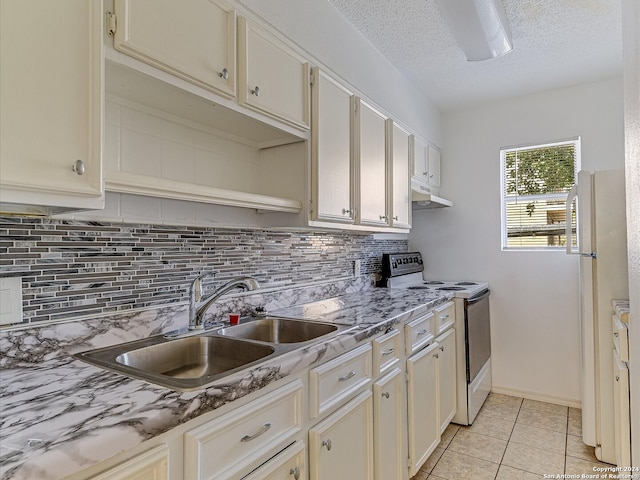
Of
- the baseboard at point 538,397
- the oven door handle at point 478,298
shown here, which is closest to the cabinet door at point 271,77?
the oven door handle at point 478,298

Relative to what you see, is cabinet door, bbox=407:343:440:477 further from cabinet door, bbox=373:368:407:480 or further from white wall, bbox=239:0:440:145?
white wall, bbox=239:0:440:145

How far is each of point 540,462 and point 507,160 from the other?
2.29m

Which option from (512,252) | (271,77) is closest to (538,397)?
(512,252)

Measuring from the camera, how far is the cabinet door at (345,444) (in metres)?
1.25

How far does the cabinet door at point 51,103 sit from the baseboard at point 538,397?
336 centimetres

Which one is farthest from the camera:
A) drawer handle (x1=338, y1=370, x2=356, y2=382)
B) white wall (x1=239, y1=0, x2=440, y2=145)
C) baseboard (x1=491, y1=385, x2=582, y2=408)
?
baseboard (x1=491, y1=385, x2=582, y2=408)

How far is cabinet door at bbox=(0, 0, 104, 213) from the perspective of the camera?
0.80 m

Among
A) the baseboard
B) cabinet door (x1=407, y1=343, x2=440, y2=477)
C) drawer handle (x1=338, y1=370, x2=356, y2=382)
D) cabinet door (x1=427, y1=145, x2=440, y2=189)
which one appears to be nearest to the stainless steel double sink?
drawer handle (x1=338, y1=370, x2=356, y2=382)

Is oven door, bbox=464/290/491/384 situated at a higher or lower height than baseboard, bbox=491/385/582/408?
higher

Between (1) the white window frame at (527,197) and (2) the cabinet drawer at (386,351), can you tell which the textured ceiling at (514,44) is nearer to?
(1) the white window frame at (527,197)

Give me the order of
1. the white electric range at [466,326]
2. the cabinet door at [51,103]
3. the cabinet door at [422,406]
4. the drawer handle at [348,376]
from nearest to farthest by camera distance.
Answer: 1. the cabinet door at [51,103]
2. the drawer handle at [348,376]
3. the cabinet door at [422,406]
4. the white electric range at [466,326]

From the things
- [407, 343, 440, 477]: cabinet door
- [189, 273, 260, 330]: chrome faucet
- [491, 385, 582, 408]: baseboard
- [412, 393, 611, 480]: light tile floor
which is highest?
[189, 273, 260, 330]: chrome faucet

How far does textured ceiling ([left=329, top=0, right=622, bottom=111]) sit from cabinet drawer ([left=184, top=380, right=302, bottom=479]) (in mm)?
1972

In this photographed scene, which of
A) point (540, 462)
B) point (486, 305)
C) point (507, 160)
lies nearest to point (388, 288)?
point (486, 305)
